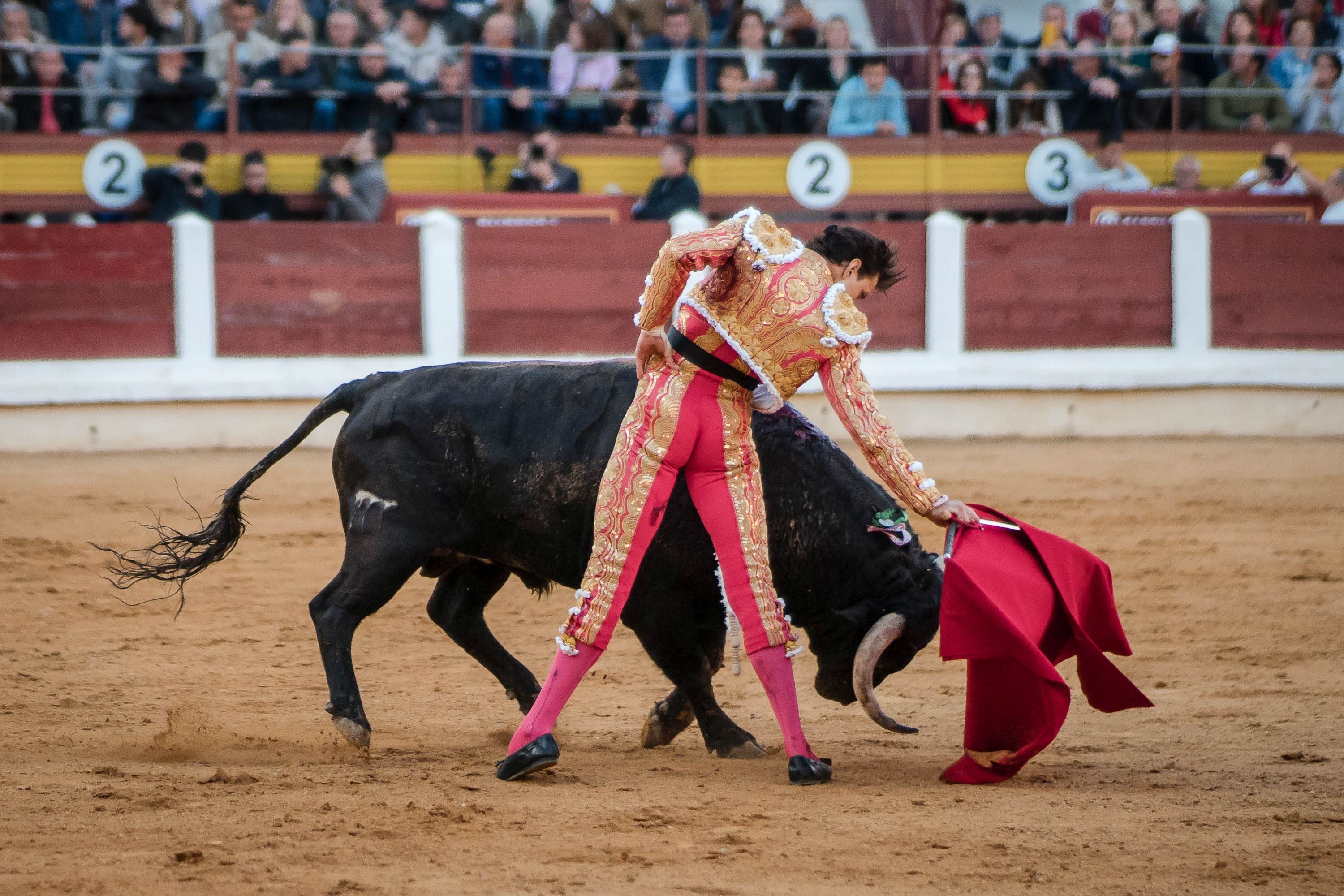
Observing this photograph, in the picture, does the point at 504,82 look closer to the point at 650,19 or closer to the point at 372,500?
the point at 650,19

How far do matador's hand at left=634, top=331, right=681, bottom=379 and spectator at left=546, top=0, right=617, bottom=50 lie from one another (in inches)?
245

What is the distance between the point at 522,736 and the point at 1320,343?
6839 mm

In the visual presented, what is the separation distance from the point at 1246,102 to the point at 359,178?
5.41 meters

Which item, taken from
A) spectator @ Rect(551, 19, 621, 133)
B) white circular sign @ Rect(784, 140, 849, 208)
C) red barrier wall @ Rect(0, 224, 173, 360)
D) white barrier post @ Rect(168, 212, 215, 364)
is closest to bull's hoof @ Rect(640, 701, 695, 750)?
white barrier post @ Rect(168, 212, 215, 364)

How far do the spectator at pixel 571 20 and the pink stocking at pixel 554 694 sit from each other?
6.43 meters

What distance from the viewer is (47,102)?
27.0ft

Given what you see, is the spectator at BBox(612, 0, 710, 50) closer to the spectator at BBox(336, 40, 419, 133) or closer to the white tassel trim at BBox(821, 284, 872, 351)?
the spectator at BBox(336, 40, 419, 133)

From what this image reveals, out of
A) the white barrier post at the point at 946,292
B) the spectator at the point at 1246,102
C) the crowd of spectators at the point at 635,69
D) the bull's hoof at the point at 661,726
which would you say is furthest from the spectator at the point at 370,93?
the bull's hoof at the point at 661,726

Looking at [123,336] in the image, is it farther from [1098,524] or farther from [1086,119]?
[1086,119]

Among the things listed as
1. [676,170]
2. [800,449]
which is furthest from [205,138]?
[800,449]

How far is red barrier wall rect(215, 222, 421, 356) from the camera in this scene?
775cm

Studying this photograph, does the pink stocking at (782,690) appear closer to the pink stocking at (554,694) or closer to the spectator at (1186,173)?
the pink stocking at (554,694)

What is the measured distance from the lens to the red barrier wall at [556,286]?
7.95 m

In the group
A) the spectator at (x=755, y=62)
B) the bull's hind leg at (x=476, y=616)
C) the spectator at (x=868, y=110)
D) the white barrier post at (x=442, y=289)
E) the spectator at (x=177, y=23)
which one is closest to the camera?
the bull's hind leg at (x=476, y=616)
